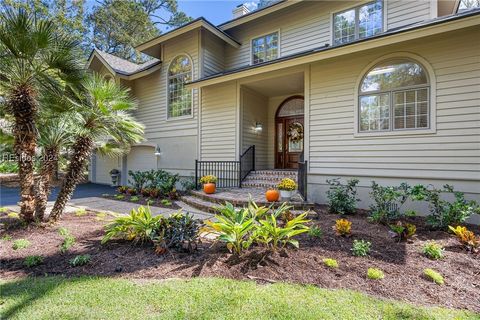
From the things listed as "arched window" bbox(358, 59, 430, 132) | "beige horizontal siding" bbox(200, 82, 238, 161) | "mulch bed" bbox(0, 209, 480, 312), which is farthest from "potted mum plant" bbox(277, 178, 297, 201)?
"beige horizontal siding" bbox(200, 82, 238, 161)

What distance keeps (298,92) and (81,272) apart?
9256 mm

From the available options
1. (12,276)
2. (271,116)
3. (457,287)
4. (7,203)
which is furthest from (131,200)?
(457,287)

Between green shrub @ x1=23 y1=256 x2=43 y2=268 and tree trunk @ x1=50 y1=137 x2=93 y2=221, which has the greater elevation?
tree trunk @ x1=50 y1=137 x2=93 y2=221

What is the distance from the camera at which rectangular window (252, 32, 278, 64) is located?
10055 mm

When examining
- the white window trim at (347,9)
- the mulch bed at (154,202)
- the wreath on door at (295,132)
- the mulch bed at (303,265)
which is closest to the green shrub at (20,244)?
the mulch bed at (303,265)

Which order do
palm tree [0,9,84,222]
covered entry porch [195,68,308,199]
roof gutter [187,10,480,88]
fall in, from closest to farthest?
palm tree [0,9,84,222] → roof gutter [187,10,480,88] → covered entry porch [195,68,308,199]

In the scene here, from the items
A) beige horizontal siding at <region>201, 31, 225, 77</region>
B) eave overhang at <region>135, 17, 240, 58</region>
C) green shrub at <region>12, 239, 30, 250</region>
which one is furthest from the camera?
beige horizontal siding at <region>201, 31, 225, 77</region>

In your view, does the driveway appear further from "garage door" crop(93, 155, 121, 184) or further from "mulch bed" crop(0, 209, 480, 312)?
"mulch bed" crop(0, 209, 480, 312)

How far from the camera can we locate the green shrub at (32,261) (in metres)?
3.40

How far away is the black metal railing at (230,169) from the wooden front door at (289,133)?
155 cm

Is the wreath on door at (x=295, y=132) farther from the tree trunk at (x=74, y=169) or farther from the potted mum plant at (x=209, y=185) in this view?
the tree trunk at (x=74, y=169)

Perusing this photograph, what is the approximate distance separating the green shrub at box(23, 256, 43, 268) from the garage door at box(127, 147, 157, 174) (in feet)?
28.0

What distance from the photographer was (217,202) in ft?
23.8

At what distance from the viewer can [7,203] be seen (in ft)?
26.4
